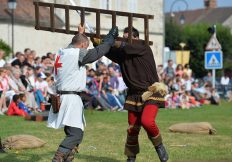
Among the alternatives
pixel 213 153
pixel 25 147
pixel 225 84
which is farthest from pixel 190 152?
pixel 225 84

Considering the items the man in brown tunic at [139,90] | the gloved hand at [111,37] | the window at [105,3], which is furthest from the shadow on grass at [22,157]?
the window at [105,3]

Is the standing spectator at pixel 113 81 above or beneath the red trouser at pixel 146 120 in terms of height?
above

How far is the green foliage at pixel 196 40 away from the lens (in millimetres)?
61550

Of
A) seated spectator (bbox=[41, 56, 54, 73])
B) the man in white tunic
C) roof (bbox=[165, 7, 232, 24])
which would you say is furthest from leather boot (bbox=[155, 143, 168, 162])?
roof (bbox=[165, 7, 232, 24])

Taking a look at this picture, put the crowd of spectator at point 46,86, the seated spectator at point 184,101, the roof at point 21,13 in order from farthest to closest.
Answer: the roof at point 21,13
the seated spectator at point 184,101
the crowd of spectator at point 46,86

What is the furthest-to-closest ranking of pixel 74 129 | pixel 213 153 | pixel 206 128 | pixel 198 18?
pixel 198 18
pixel 206 128
pixel 213 153
pixel 74 129

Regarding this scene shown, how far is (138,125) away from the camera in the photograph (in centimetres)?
1032

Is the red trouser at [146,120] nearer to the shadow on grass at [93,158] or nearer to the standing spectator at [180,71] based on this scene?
the shadow on grass at [93,158]

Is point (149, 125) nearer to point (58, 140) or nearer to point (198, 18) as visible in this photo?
point (58, 140)

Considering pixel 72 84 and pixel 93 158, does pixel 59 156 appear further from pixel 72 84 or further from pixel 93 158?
pixel 93 158

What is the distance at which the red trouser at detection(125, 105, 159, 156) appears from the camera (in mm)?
10039

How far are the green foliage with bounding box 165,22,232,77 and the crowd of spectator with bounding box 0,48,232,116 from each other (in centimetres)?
3204

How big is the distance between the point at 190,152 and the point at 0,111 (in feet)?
33.3

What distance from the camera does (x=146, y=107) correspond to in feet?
33.3
